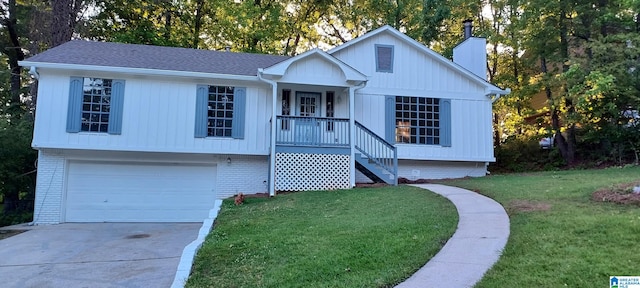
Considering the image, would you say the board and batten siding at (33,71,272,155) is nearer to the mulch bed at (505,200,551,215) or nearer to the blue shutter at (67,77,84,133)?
the blue shutter at (67,77,84,133)

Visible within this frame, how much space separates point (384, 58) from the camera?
13578 millimetres

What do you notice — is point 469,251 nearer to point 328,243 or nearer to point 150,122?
point 328,243

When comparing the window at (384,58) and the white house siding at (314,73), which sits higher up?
the window at (384,58)

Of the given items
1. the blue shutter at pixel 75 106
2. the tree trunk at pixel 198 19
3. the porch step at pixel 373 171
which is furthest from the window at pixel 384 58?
the tree trunk at pixel 198 19

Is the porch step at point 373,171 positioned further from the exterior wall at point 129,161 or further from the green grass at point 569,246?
the green grass at point 569,246

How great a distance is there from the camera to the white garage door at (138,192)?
1151 cm

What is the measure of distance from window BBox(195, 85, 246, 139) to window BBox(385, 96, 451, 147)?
4.80 m

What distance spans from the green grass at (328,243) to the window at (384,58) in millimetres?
6236

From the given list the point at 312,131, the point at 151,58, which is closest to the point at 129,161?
the point at 151,58

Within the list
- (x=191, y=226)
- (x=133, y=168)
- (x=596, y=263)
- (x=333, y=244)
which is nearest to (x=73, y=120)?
(x=133, y=168)

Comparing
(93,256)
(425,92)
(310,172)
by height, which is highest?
(425,92)

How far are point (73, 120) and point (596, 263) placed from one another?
475 inches

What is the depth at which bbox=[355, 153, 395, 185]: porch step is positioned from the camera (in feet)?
38.3

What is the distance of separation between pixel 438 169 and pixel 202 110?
7946 mm
